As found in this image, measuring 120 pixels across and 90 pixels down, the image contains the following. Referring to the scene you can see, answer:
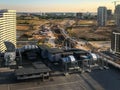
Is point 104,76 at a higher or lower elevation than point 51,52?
lower

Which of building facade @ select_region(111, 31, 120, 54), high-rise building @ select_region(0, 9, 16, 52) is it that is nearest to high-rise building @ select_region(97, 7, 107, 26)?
high-rise building @ select_region(0, 9, 16, 52)

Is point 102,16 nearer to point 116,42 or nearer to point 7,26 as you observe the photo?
point 7,26

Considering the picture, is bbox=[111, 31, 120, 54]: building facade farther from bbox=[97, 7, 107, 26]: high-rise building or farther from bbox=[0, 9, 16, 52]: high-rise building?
bbox=[97, 7, 107, 26]: high-rise building

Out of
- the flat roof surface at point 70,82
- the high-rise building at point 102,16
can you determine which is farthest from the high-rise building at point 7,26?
the high-rise building at point 102,16

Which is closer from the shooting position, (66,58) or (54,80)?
(54,80)

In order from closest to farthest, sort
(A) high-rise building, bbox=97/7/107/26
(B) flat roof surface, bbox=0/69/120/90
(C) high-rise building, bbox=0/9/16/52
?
(B) flat roof surface, bbox=0/69/120/90 < (C) high-rise building, bbox=0/9/16/52 < (A) high-rise building, bbox=97/7/107/26

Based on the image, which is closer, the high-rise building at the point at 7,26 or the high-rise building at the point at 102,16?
the high-rise building at the point at 7,26

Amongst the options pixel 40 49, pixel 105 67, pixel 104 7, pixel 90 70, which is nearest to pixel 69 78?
pixel 90 70

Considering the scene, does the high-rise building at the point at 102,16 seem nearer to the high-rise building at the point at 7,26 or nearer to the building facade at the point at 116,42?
the high-rise building at the point at 7,26

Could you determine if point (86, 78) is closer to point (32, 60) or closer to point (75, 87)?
point (75, 87)
